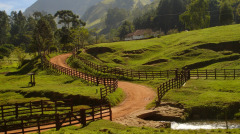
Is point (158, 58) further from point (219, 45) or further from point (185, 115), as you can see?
point (185, 115)

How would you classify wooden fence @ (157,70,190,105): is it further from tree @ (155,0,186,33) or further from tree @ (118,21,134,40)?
tree @ (118,21,134,40)

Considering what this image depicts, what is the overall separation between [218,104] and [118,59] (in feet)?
132

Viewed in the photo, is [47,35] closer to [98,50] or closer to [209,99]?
[98,50]

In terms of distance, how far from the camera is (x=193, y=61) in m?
54.9

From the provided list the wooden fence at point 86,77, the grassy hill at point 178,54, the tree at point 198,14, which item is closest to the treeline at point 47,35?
the wooden fence at point 86,77

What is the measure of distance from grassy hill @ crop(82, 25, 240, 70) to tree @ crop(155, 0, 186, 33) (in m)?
76.6

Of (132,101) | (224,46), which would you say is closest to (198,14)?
(224,46)

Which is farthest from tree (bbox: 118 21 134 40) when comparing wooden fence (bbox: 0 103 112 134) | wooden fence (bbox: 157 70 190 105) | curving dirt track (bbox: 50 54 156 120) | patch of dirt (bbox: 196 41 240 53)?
wooden fence (bbox: 0 103 112 134)

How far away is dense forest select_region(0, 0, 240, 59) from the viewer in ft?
275

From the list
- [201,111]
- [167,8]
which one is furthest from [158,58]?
[167,8]

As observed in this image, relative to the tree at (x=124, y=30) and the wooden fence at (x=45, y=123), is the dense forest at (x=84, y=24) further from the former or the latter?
the wooden fence at (x=45, y=123)

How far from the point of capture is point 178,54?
60.9m

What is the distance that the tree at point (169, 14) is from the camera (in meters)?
151

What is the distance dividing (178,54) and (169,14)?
97415 mm
